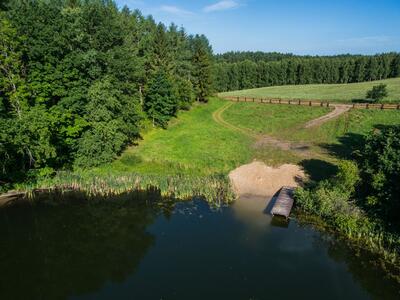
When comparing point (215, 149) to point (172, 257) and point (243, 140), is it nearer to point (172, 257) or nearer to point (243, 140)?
point (243, 140)

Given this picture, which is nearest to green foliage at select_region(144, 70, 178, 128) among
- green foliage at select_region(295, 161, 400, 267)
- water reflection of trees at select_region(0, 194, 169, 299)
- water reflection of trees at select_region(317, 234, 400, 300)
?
water reflection of trees at select_region(0, 194, 169, 299)

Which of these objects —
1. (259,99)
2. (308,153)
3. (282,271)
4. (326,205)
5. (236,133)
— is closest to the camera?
(282,271)

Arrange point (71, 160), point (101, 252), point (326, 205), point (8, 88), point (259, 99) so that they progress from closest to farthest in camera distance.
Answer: point (101, 252)
point (326, 205)
point (8, 88)
point (71, 160)
point (259, 99)

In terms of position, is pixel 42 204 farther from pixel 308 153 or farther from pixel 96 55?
pixel 308 153

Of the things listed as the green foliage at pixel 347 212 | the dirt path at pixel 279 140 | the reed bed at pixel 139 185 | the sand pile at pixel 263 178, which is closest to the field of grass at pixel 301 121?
the dirt path at pixel 279 140

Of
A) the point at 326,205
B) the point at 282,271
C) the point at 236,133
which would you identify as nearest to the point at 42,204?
the point at 282,271

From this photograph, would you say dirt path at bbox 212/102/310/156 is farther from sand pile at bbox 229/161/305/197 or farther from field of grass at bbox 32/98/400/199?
sand pile at bbox 229/161/305/197
